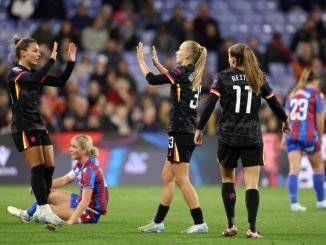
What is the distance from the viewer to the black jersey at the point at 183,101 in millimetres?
10070

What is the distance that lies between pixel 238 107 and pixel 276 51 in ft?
47.6

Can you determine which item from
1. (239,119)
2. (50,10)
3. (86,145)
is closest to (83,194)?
(86,145)

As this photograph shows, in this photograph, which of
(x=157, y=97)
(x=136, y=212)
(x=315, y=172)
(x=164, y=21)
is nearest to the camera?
(x=136, y=212)

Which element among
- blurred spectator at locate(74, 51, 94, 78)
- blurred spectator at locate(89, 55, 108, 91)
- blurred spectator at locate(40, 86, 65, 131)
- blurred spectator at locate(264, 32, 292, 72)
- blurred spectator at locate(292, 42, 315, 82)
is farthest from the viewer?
blurred spectator at locate(264, 32, 292, 72)

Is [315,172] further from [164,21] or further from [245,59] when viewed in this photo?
[164,21]

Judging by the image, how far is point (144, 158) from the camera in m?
19.4

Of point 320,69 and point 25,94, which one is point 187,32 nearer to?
point 320,69

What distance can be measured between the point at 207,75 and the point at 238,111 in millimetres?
12608

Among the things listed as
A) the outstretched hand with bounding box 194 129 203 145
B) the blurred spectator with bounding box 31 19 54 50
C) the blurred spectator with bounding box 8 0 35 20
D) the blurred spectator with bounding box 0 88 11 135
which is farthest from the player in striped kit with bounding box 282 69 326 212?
the blurred spectator with bounding box 8 0 35 20

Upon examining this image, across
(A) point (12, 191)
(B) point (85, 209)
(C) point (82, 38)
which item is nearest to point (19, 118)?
(B) point (85, 209)

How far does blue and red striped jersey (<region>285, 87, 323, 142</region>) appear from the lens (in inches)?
565

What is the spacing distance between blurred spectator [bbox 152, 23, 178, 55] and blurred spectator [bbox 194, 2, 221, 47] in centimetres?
100

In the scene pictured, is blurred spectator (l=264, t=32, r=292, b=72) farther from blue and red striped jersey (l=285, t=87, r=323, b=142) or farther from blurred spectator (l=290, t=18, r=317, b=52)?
blue and red striped jersey (l=285, t=87, r=323, b=142)

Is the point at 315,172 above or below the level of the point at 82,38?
below
